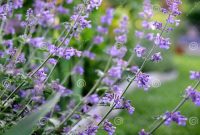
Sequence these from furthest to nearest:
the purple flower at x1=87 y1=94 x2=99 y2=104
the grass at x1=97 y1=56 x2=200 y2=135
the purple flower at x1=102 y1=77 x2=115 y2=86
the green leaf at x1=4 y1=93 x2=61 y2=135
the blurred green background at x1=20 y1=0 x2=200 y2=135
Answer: the grass at x1=97 y1=56 x2=200 y2=135 < the blurred green background at x1=20 y1=0 x2=200 y2=135 < the purple flower at x1=102 y1=77 x2=115 y2=86 < the purple flower at x1=87 y1=94 x2=99 y2=104 < the green leaf at x1=4 y1=93 x2=61 y2=135

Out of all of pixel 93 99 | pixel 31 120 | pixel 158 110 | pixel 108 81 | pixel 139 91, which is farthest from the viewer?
pixel 139 91

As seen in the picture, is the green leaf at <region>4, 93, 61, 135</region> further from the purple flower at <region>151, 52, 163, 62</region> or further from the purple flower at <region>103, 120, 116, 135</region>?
the purple flower at <region>151, 52, 163, 62</region>

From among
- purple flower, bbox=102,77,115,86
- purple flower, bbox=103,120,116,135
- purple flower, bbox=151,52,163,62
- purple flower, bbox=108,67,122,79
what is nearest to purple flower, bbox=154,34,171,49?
purple flower, bbox=151,52,163,62

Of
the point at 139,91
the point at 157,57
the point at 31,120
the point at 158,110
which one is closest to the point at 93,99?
the point at 157,57

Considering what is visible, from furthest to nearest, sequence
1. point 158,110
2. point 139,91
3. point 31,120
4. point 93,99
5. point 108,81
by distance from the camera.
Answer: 1. point 139,91
2. point 158,110
3. point 108,81
4. point 93,99
5. point 31,120

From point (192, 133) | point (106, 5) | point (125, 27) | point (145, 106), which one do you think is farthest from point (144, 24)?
point (106, 5)

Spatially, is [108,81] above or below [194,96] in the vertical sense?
below

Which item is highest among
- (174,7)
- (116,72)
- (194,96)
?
(174,7)

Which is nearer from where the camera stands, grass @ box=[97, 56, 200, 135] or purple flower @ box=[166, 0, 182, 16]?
purple flower @ box=[166, 0, 182, 16]
